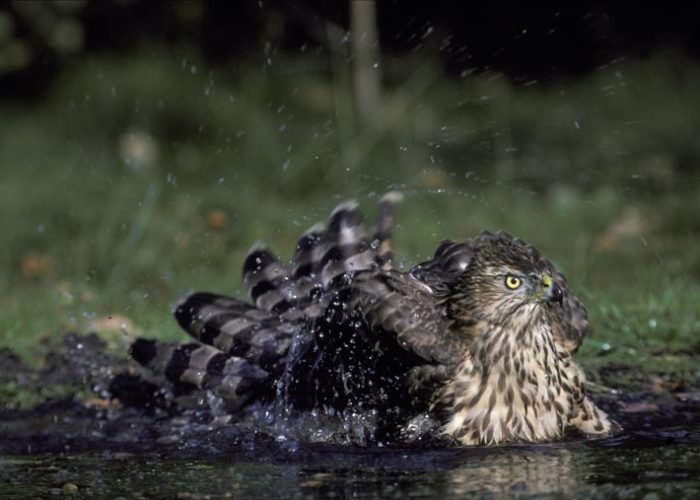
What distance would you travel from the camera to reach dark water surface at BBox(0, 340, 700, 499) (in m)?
4.83

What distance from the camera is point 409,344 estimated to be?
582cm

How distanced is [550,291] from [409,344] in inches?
23.7

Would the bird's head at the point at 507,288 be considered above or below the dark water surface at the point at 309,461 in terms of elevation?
above

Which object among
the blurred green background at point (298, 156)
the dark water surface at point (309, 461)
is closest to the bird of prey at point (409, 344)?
the dark water surface at point (309, 461)

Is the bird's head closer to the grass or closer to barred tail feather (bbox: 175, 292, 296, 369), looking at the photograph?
barred tail feather (bbox: 175, 292, 296, 369)

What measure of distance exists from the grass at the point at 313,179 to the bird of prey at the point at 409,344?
124cm

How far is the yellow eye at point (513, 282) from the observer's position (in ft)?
19.5

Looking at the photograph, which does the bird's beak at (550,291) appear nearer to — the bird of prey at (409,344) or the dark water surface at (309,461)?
the bird of prey at (409,344)

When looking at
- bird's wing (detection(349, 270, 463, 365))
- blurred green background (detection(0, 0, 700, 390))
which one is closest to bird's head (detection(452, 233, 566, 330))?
bird's wing (detection(349, 270, 463, 365))

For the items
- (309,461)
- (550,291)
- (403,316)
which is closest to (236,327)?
(403,316)

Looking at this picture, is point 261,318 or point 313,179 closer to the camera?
point 261,318

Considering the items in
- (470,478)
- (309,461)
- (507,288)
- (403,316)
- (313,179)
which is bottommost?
(470,478)

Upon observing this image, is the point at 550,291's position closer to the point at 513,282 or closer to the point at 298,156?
the point at 513,282

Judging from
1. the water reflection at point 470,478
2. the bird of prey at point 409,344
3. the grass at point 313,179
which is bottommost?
the water reflection at point 470,478
